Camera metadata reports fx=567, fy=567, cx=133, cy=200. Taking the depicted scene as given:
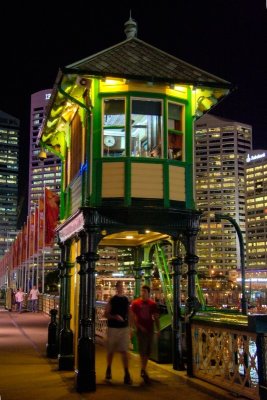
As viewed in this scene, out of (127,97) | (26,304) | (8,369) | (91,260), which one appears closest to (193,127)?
(127,97)

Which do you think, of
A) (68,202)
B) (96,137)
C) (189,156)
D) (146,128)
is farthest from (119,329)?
(146,128)

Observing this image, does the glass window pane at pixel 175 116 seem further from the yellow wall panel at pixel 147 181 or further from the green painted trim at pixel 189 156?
the yellow wall panel at pixel 147 181

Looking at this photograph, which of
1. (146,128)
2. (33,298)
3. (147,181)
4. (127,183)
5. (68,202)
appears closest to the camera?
(127,183)

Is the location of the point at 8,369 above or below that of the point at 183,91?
below

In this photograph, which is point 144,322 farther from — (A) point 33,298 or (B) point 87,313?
(A) point 33,298

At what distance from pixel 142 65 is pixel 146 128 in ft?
4.85

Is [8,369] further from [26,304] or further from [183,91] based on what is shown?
[26,304]

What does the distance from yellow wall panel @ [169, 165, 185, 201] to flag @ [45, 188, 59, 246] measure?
60.7 ft

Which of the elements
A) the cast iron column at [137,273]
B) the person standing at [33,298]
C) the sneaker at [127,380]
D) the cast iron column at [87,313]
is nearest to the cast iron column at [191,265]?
the sneaker at [127,380]

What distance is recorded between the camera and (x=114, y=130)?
470 inches

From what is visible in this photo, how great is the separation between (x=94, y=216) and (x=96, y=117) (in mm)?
2077

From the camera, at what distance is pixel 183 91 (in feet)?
40.3

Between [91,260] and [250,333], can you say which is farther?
[91,260]

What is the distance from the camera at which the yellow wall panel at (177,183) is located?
1170 cm
